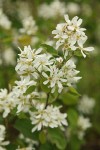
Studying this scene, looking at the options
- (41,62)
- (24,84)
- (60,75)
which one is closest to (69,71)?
(60,75)

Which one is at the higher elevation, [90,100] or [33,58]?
[90,100]

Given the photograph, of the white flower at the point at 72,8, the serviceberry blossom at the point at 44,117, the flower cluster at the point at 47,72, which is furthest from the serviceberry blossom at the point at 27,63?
the white flower at the point at 72,8

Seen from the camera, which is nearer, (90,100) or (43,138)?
(43,138)

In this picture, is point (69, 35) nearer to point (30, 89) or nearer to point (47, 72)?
point (47, 72)

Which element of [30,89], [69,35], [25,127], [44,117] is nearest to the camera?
[69,35]

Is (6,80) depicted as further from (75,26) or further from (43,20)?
(75,26)

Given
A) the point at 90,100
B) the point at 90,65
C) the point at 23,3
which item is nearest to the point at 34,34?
the point at 90,100

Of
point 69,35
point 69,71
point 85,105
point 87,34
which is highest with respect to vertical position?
point 87,34

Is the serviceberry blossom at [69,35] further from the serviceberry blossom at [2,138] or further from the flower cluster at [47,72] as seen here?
the serviceberry blossom at [2,138]
